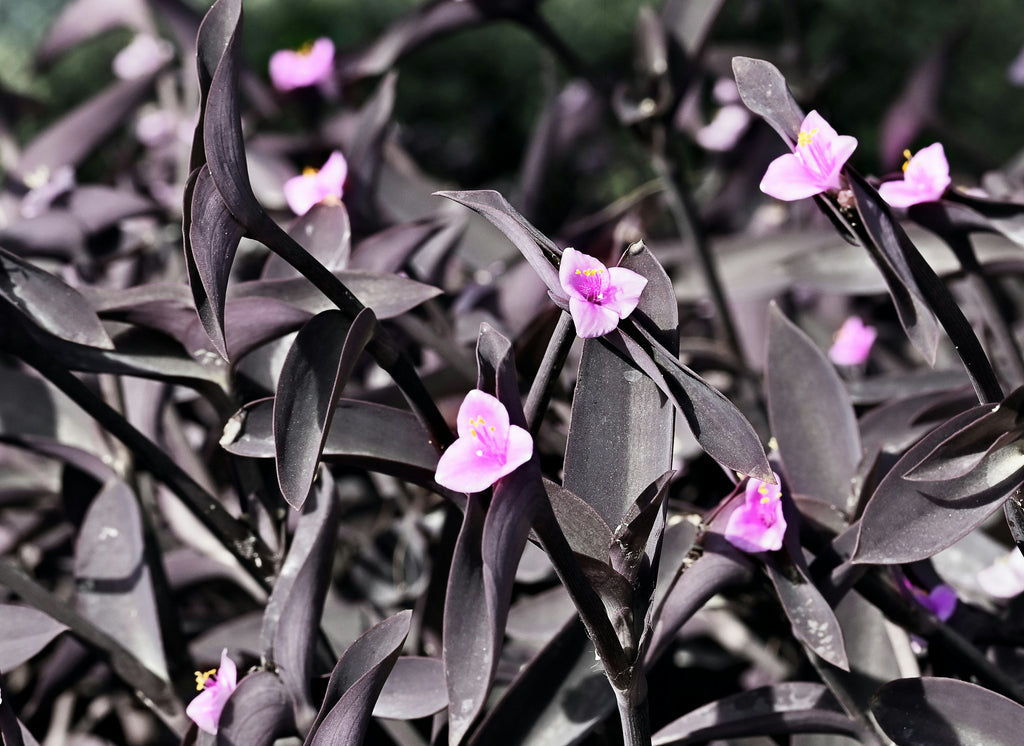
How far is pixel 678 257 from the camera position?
1.30 m

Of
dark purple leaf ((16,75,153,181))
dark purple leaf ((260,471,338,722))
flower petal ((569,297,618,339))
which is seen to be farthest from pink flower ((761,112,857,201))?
dark purple leaf ((16,75,153,181))

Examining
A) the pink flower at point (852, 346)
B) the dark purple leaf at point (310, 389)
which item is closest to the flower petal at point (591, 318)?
the dark purple leaf at point (310, 389)

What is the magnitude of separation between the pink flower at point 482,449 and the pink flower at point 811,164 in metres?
0.19

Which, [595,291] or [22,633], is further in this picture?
[22,633]

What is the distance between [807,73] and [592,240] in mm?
570

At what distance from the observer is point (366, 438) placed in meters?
0.60

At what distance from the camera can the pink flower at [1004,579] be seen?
28.0 inches

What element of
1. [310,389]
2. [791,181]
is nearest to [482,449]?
[310,389]

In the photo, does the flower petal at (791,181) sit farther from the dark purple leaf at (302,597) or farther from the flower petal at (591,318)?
the dark purple leaf at (302,597)

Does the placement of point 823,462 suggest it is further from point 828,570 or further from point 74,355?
point 74,355

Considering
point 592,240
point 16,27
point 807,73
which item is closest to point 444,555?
point 592,240

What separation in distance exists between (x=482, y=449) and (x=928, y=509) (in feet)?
0.79

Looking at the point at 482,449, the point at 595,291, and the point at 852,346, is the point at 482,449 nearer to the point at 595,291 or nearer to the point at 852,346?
the point at 595,291

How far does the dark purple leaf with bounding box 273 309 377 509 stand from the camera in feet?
1.75
